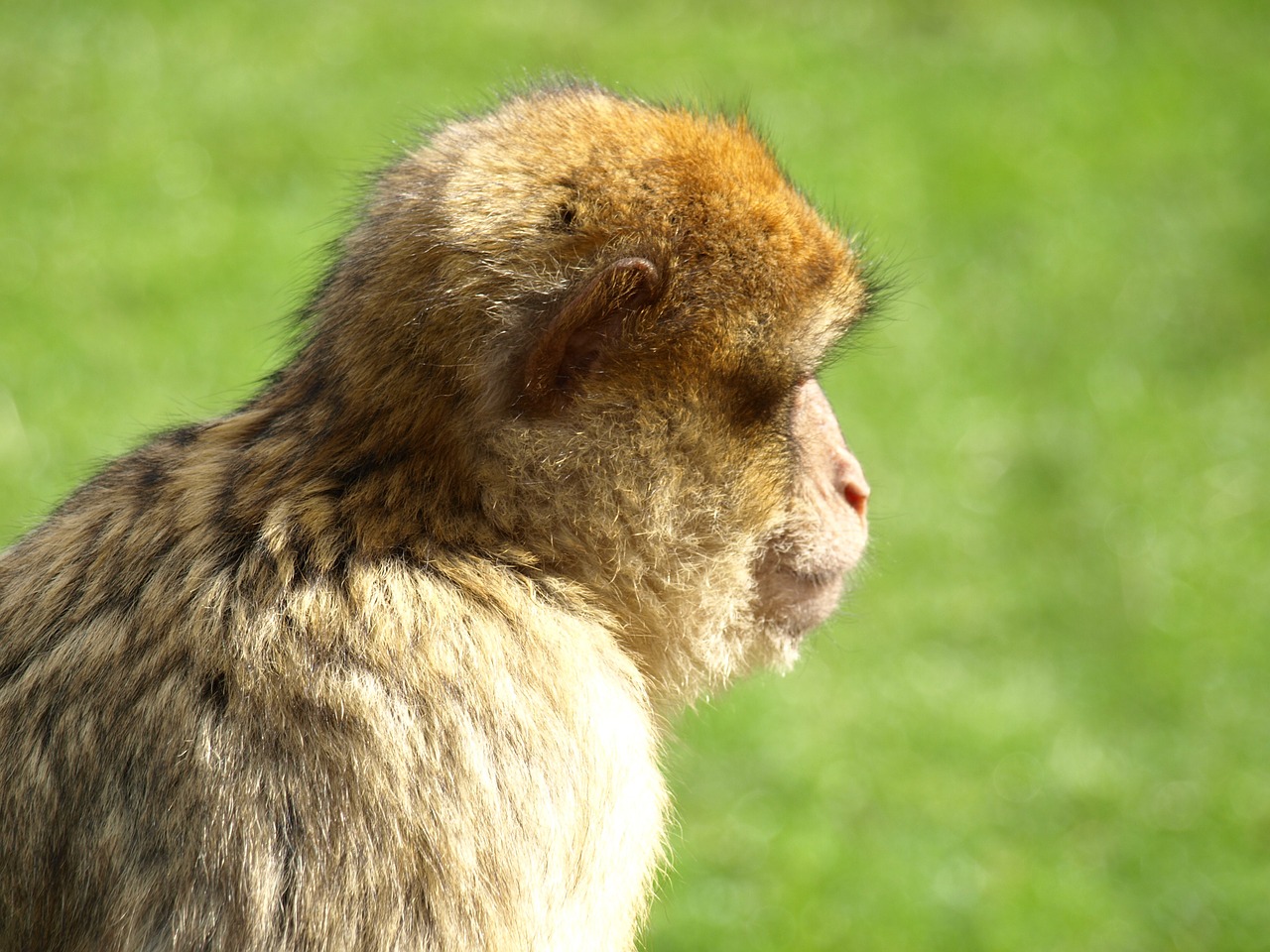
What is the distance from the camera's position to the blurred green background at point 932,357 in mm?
5195

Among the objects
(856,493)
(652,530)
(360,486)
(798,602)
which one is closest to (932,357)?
(856,493)

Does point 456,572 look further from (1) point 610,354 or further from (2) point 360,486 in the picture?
(1) point 610,354

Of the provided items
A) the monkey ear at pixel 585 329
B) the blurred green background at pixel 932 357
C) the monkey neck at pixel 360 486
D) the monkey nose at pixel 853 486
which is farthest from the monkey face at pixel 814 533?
the blurred green background at pixel 932 357

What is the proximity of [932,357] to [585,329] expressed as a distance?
540cm

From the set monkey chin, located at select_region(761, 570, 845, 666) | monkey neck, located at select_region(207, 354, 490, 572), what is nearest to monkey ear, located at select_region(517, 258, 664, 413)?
monkey neck, located at select_region(207, 354, 490, 572)

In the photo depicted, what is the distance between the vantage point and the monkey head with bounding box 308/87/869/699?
7.55 ft

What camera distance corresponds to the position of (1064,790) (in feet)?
18.1

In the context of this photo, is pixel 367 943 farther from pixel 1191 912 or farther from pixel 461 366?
pixel 1191 912

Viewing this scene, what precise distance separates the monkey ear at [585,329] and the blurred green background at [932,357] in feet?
3.14

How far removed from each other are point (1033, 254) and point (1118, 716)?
307 centimetres

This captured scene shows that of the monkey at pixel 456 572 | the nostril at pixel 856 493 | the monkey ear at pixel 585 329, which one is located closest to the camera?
the monkey at pixel 456 572

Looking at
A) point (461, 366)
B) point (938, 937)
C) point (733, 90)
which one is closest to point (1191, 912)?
point (938, 937)

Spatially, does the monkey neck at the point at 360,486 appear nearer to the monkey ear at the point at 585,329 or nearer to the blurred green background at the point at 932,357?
the monkey ear at the point at 585,329

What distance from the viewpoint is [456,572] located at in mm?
2264
